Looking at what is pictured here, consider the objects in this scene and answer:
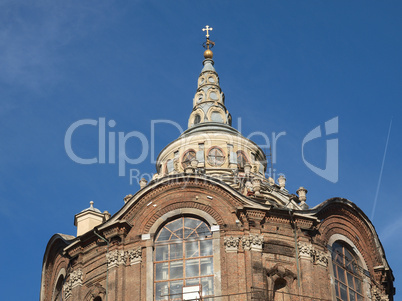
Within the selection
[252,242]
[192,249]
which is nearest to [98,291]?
[192,249]

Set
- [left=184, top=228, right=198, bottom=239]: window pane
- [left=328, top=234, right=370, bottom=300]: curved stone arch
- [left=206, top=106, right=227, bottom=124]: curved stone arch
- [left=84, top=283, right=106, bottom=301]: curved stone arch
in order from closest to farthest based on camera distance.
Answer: [left=84, top=283, right=106, bottom=301]: curved stone arch
[left=184, top=228, right=198, bottom=239]: window pane
[left=328, top=234, right=370, bottom=300]: curved stone arch
[left=206, top=106, right=227, bottom=124]: curved stone arch

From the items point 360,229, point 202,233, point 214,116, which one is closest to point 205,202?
point 202,233

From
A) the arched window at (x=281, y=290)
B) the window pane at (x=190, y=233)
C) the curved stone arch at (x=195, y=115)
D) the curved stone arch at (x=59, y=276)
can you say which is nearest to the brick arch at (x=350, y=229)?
the arched window at (x=281, y=290)

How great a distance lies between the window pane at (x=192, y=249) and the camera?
5597 centimetres

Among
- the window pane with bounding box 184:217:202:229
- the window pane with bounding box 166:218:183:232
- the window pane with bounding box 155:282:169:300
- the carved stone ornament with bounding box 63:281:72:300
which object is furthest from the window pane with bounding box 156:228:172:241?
the carved stone ornament with bounding box 63:281:72:300

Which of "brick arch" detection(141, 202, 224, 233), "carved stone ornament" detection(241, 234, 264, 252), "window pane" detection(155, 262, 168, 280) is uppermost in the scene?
"brick arch" detection(141, 202, 224, 233)

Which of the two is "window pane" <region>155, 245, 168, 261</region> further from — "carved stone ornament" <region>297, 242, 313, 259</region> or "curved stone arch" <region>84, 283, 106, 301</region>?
"carved stone ornament" <region>297, 242, 313, 259</region>

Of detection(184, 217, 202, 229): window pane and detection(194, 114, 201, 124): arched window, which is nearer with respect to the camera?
detection(184, 217, 202, 229): window pane

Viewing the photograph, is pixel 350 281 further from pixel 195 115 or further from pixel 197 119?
pixel 195 115

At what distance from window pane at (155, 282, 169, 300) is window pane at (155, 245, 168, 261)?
1.54 meters

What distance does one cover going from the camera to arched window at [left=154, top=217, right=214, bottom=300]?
180 ft

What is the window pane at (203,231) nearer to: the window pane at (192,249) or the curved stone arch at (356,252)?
the window pane at (192,249)

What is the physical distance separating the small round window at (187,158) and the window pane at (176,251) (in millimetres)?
12499

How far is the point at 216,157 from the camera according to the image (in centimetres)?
6869
